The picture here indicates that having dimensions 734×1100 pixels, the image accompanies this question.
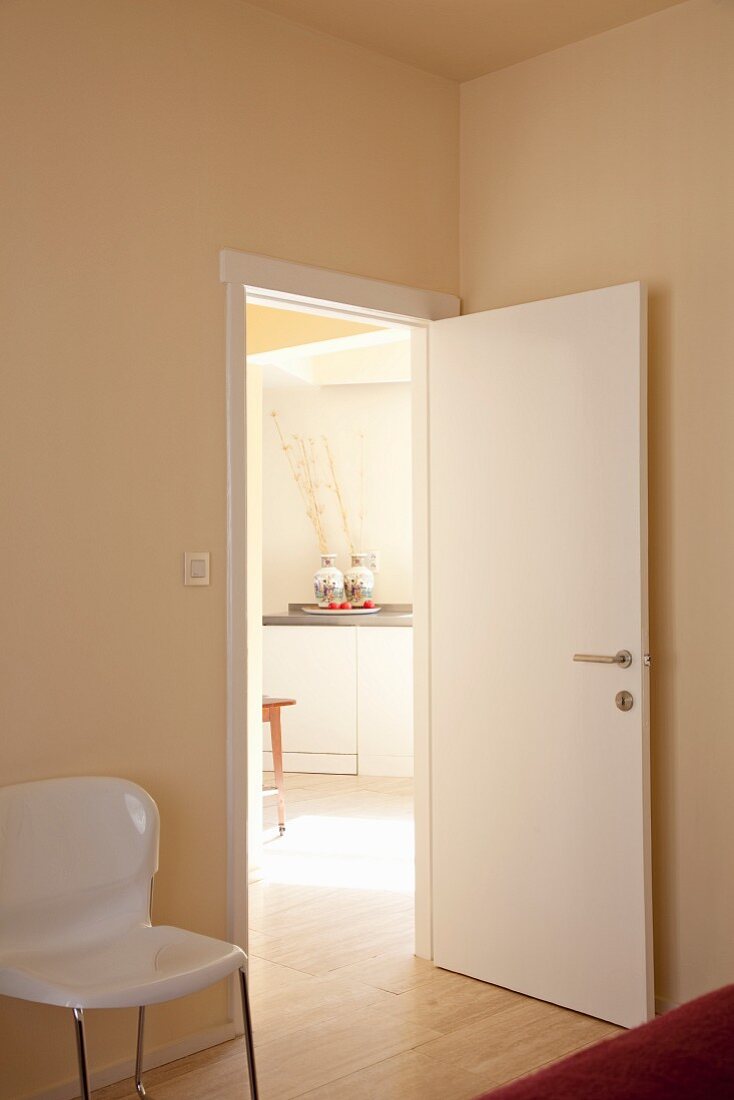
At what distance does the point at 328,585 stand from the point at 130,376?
14.1 ft

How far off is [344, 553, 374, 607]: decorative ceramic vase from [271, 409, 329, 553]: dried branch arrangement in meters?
0.40

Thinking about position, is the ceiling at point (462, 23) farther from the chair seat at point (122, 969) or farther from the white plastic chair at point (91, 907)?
the chair seat at point (122, 969)

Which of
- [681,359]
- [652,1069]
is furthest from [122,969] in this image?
[681,359]

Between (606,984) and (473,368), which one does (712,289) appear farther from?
(606,984)

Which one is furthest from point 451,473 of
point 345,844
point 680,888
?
point 345,844

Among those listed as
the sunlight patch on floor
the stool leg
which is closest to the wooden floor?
the sunlight patch on floor

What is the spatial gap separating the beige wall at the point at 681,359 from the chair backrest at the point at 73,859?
1447 mm

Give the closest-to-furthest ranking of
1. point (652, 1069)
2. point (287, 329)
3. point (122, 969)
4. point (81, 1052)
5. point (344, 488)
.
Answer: point (652, 1069) < point (81, 1052) < point (122, 969) < point (287, 329) < point (344, 488)

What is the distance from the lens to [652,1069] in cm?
151

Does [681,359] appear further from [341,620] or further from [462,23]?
[341,620]

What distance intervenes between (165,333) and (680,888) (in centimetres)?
205

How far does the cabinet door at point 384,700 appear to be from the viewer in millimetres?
6598

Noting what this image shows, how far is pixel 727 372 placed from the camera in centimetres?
306

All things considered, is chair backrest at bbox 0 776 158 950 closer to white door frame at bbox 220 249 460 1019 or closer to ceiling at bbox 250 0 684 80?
white door frame at bbox 220 249 460 1019
